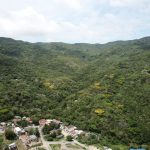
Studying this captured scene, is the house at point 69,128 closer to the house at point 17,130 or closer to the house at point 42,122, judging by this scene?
the house at point 42,122

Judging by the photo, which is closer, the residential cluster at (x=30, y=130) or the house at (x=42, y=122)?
the residential cluster at (x=30, y=130)

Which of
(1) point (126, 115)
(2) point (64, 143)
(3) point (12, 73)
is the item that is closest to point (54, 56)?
(3) point (12, 73)

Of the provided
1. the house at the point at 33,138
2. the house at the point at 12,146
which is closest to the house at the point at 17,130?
the house at the point at 33,138

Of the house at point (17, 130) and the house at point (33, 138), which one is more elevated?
the house at point (17, 130)

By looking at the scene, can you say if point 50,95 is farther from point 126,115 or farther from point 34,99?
point 126,115

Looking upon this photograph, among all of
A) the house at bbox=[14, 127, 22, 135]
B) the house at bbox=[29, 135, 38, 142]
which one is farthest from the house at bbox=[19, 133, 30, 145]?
the house at bbox=[14, 127, 22, 135]

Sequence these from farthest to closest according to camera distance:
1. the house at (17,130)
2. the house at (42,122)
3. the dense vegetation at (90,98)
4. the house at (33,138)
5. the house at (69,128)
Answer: the house at (42,122), the dense vegetation at (90,98), the house at (69,128), the house at (17,130), the house at (33,138)

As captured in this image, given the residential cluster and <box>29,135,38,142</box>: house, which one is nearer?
the residential cluster

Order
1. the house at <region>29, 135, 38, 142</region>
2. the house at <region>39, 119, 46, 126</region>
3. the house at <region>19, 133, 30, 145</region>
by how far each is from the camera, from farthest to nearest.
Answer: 1. the house at <region>39, 119, 46, 126</region>
2. the house at <region>29, 135, 38, 142</region>
3. the house at <region>19, 133, 30, 145</region>

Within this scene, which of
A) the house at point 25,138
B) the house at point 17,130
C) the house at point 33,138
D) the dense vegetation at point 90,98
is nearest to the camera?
the house at point 25,138

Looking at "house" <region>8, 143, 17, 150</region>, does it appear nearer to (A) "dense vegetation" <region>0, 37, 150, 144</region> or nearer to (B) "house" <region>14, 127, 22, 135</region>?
Result: (B) "house" <region>14, 127, 22, 135</region>

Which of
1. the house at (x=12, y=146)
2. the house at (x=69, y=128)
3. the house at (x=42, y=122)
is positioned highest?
the house at (x=42, y=122)

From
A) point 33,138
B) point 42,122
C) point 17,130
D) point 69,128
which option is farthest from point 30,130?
point 69,128

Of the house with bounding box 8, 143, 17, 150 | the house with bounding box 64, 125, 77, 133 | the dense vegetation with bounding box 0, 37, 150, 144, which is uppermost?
the dense vegetation with bounding box 0, 37, 150, 144
